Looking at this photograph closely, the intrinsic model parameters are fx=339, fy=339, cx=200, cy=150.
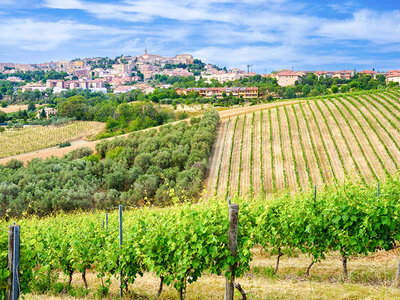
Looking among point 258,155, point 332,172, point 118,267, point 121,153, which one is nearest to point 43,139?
point 121,153

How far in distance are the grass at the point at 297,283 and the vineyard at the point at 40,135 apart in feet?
155

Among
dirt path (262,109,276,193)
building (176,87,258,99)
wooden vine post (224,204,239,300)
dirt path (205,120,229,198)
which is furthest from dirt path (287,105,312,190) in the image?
building (176,87,258,99)

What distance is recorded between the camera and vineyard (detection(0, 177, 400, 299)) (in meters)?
Answer: 6.22

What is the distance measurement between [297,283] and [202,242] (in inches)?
123

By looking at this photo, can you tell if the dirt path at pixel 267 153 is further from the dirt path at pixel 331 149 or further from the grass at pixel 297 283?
the grass at pixel 297 283

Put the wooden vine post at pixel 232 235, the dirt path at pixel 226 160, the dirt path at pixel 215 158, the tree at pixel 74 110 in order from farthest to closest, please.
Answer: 1. the tree at pixel 74 110
2. the dirt path at pixel 215 158
3. the dirt path at pixel 226 160
4. the wooden vine post at pixel 232 235

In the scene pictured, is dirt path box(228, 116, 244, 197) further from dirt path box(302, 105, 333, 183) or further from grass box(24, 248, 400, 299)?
grass box(24, 248, 400, 299)

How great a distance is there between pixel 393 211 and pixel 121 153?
94.3ft

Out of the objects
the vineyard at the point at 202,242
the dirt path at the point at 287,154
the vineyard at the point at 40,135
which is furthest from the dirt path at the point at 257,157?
the vineyard at the point at 40,135

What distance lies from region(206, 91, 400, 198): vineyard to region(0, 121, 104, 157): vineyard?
30838 mm

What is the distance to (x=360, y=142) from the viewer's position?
1283 inches

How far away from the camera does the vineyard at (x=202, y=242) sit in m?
6.22

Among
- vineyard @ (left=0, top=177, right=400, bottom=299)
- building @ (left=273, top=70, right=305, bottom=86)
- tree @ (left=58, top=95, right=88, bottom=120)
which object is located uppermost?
building @ (left=273, top=70, right=305, bottom=86)

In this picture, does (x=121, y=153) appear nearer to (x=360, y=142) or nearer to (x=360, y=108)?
(x=360, y=142)
